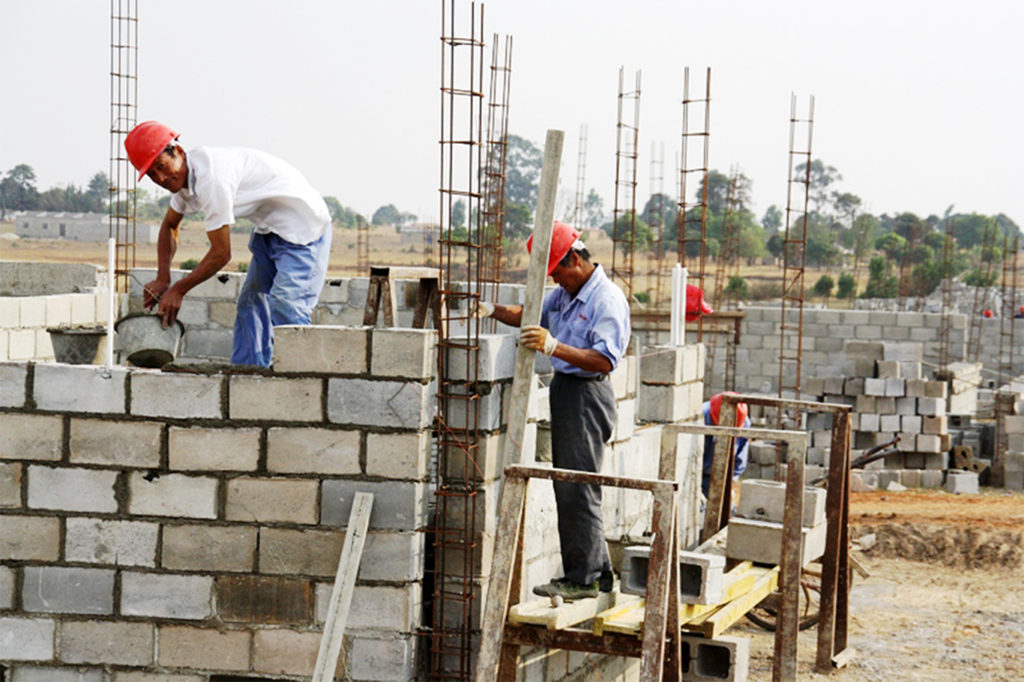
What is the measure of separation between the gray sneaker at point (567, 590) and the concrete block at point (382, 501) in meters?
0.65

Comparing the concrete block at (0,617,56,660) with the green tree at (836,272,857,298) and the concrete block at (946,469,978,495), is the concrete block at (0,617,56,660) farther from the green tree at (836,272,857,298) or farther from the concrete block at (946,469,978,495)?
the green tree at (836,272,857,298)

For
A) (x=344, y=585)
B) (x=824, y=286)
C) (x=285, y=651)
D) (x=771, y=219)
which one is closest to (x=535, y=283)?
(x=344, y=585)

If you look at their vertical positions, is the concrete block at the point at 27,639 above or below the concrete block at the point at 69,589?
below

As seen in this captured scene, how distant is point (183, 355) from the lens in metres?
10.1

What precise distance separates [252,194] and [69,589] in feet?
6.27

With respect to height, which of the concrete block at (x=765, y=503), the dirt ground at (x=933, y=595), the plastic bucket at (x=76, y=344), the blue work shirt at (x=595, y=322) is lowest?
the dirt ground at (x=933, y=595)

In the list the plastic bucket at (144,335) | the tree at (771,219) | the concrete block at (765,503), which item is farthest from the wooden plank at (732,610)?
the tree at (771,219)

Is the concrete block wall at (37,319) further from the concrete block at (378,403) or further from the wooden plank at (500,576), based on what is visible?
the wooden plank at (500,576)

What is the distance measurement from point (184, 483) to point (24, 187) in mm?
65345

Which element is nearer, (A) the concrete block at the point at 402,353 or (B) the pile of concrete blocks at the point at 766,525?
(A) the concrete block at the point at 402,353

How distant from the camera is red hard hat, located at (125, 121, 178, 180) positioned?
5855mm

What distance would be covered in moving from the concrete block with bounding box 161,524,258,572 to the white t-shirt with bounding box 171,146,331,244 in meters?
1.33

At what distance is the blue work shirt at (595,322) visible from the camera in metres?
5.66

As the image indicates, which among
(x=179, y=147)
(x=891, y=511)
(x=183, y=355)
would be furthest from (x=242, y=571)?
(x=891, y=511)
